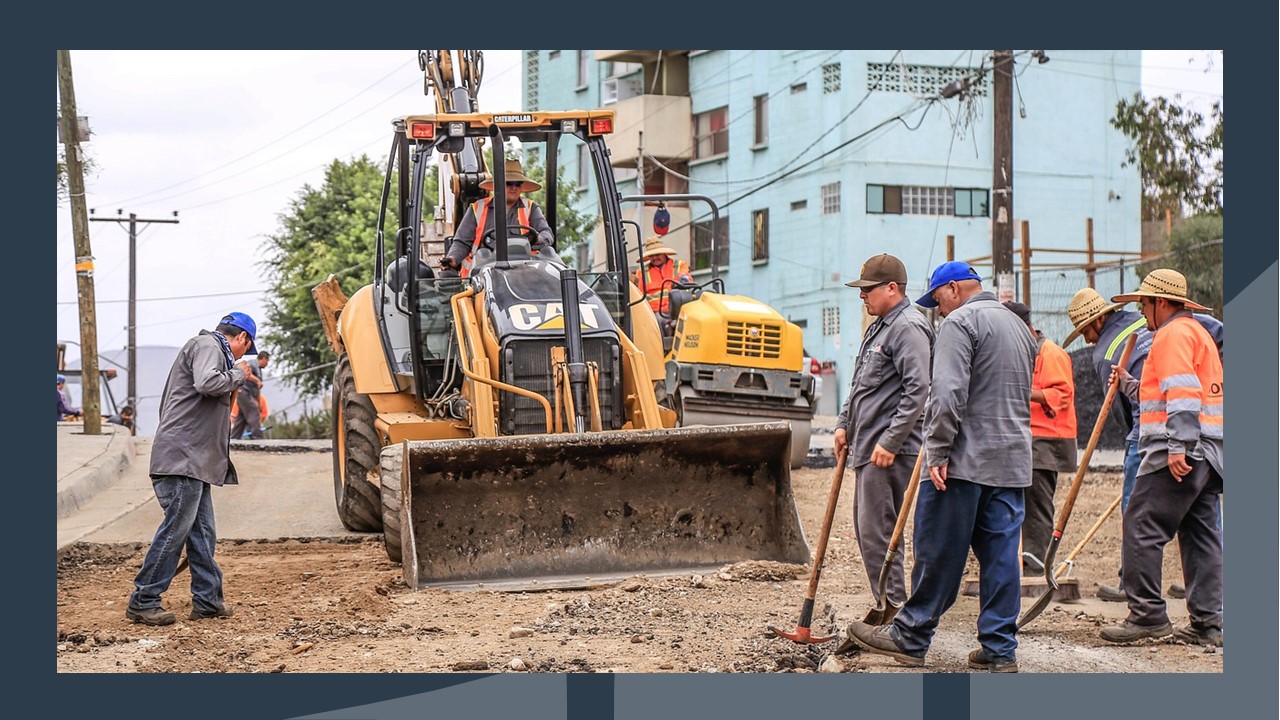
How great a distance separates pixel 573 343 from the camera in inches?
294

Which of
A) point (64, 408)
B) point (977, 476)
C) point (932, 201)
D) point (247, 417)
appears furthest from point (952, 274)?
point (64, 408)

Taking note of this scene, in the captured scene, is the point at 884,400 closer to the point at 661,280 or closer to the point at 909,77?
the point at 661,280

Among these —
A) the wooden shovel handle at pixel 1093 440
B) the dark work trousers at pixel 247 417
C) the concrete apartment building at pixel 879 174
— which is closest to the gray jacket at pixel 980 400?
the wooden shovel handle at pixel 1093 440

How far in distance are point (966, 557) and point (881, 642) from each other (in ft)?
1.50

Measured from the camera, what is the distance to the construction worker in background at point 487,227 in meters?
8.20

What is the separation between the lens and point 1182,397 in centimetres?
579

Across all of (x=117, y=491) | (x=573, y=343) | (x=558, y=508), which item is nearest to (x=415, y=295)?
(x=573, y=343)

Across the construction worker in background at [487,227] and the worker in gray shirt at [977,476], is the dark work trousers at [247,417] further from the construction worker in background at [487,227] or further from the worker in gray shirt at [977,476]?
the worker in gray shirt at [977,476]

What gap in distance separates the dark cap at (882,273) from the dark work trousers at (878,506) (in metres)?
0.70

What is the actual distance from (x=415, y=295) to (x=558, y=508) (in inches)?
73.2

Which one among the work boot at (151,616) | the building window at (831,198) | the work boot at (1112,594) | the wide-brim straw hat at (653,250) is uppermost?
the building window at (831,198)

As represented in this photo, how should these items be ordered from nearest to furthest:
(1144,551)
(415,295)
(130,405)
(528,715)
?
(528,715) → (1144,551) → (415,295) → (130,405)

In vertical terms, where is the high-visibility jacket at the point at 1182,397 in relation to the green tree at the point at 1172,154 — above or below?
below
